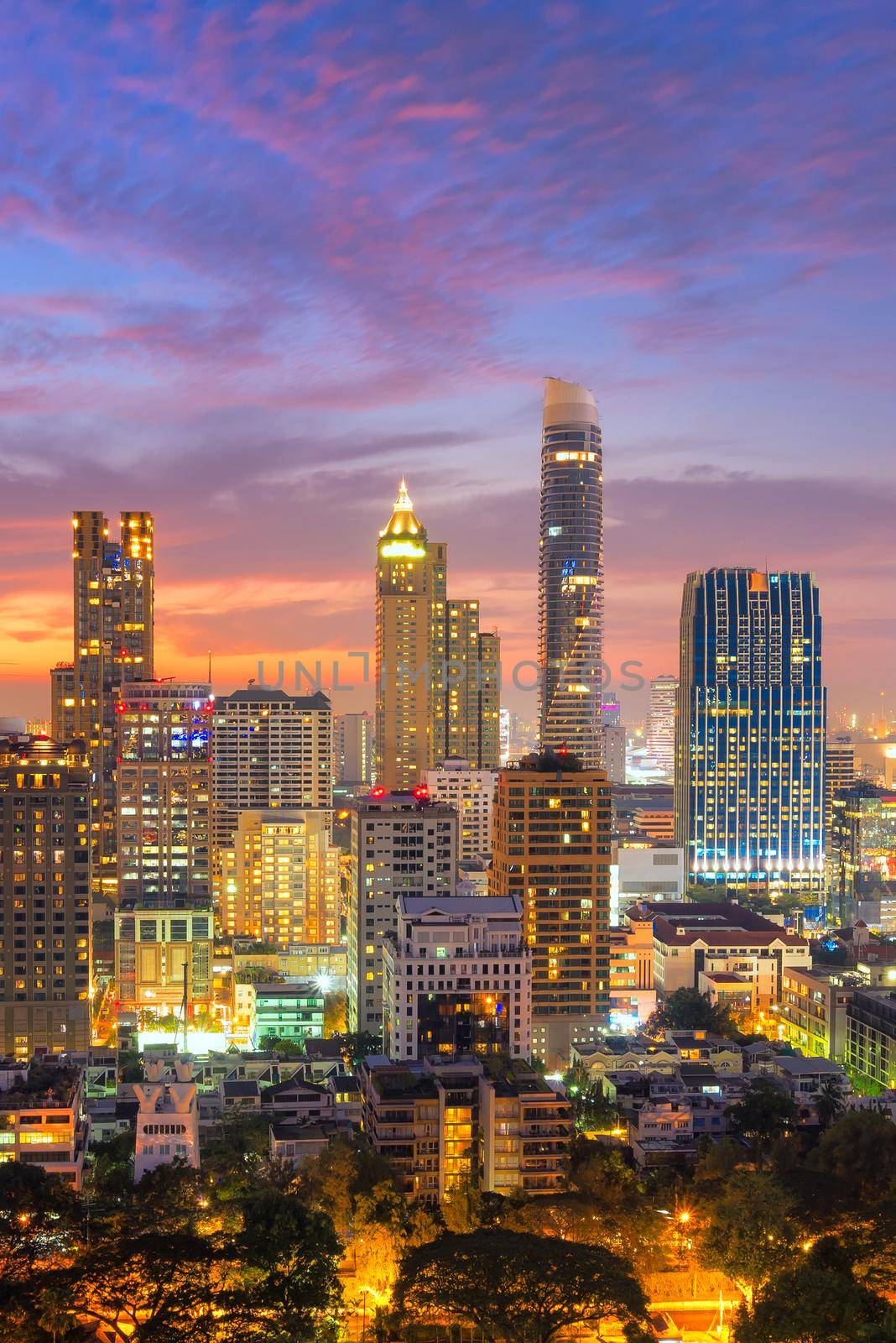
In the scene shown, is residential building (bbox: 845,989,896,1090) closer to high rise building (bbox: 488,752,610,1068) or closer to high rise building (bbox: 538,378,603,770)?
high rise building (bbox: 488,752,610,1068)

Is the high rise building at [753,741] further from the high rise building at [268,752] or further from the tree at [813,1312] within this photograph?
the tree at [813,1312]

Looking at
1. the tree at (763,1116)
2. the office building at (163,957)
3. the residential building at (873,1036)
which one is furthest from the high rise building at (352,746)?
the tree at (763,1116)

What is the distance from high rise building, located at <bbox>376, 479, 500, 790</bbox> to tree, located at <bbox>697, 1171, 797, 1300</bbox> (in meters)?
60.1

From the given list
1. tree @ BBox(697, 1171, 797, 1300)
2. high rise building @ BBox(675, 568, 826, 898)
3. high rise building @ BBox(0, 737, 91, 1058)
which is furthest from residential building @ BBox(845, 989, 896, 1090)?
high rise building @ BBox(675, 568, 826, 898)

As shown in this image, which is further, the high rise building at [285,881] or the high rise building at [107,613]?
the high rise building at [107,613]

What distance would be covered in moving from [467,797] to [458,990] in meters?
36.2

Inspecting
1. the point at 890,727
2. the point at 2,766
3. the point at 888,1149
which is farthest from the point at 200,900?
the point at 890,727

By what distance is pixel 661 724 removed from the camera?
145 m

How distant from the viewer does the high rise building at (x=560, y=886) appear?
4397 cm

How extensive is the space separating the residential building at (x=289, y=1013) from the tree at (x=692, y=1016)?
1046cm

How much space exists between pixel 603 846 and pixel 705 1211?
19476mm

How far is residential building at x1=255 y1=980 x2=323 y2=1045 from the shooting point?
147ft

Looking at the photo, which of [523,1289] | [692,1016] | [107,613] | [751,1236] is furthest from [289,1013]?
[107,613]

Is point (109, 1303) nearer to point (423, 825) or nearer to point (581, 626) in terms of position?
point (423, 825)
